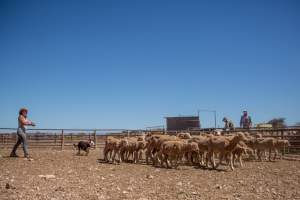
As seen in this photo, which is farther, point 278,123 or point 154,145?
point 278,123

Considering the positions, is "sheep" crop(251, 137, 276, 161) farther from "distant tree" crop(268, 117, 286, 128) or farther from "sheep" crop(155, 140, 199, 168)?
"distant tree" crop(268, 117, 286, 128)

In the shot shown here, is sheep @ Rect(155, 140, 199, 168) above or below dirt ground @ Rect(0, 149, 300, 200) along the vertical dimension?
above

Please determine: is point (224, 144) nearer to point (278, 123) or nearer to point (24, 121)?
point (24, 121)

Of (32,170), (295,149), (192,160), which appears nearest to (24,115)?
(32,170)

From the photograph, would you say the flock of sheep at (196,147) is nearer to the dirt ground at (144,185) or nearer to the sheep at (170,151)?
the sheep at (170,151)

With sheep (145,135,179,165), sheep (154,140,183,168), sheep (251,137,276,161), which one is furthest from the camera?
sheep (251,137,276,161)

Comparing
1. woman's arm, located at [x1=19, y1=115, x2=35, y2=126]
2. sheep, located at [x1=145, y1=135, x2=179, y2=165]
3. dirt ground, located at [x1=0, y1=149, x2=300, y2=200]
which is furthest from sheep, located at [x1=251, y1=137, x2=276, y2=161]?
woman's arm, located at [x1=19, y1=115, x2=35, y2=126]

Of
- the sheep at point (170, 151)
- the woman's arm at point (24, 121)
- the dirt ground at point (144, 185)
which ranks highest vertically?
the woman's arm at point (24, 121)

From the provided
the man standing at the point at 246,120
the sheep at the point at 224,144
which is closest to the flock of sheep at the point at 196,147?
the sheep at the point at 224,144

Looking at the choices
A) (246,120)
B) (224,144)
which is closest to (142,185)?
(224,144)

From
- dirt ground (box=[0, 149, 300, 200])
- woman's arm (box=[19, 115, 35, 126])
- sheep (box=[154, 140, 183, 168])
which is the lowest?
dirt ground (box=[0, 149, 300, 200])

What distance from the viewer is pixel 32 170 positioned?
11.0 m

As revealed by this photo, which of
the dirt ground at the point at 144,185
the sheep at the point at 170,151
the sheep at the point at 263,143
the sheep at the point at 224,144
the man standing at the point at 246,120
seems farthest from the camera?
the man standing at the point at 246,120

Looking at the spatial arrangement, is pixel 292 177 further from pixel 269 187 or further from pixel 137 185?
pixel 137 185
